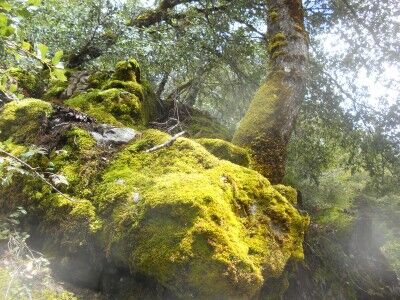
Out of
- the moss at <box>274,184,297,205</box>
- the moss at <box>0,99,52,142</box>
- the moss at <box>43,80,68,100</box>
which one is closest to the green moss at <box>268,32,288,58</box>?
the moss at <box>274,184,297,205</box>

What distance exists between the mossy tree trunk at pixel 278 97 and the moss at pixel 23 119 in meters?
2.43

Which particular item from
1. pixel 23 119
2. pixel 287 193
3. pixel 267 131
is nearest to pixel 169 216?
pixel 287 193

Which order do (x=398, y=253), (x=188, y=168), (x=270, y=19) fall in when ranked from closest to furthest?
1. (x=188, y=168)
2. (x=270, y=19)
3. (x=398, y=253)

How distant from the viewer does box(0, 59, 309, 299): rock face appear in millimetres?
2564

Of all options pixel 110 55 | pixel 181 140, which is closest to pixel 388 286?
pixel 181 140

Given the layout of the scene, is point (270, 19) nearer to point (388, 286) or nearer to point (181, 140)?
point (181, 140)

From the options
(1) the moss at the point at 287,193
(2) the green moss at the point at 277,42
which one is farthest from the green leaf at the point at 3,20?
(2) the green moss at the point at 277,42

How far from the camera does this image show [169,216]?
8.98ft

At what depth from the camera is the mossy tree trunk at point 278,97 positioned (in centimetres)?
468

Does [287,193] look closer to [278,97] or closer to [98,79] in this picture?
[278,97]

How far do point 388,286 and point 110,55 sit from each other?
6.93m

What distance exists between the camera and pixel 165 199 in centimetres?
279

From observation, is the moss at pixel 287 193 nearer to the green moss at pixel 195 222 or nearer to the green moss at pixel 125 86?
the green moss at pixel 195 222

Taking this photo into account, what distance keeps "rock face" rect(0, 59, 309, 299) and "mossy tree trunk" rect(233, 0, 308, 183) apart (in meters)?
1.05
